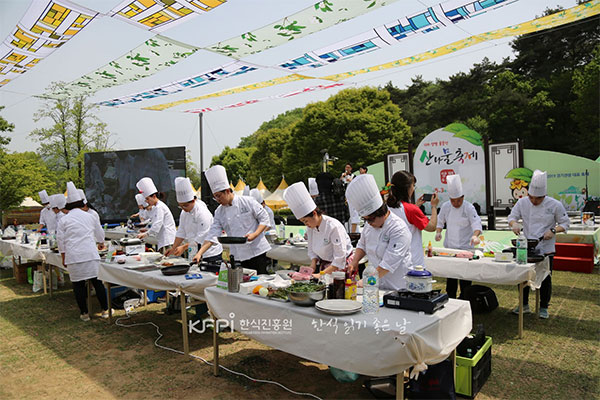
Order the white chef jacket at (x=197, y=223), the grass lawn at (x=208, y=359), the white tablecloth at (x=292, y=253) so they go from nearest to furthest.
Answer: the grass lawn at (x=208, y=359) → the white chef jacket at (x=197, y=223) → the white tablecloth at (x=292, y=253)

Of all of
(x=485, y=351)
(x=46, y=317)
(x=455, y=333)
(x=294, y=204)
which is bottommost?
(x=46, y=317)

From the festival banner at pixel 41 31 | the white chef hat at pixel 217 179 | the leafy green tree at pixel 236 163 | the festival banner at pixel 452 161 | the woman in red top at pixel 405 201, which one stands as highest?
the leafy green tree at pixel 236 163

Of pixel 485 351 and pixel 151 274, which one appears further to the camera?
pixel 151 274

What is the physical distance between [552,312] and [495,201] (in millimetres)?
6448

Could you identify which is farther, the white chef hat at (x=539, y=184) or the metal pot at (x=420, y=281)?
the white chef hat at (x=539, y=184)

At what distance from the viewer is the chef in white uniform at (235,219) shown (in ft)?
13.6

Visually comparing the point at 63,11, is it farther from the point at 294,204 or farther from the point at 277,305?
the point at 277,305

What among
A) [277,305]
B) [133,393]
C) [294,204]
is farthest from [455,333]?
[133,393]

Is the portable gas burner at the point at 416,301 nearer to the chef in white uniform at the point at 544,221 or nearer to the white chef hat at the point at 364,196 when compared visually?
the white chef hat at the point at 364,196

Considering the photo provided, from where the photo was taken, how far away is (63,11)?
390 cm

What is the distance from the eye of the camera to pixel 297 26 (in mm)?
4750

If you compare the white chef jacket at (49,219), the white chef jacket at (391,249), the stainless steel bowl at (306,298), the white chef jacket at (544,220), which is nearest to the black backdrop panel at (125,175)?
the white chef jacket at (49,219)

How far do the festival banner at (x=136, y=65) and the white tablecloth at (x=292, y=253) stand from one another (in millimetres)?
2929

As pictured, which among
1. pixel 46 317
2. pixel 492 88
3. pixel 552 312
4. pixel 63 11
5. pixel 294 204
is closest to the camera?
pixel 294 204
